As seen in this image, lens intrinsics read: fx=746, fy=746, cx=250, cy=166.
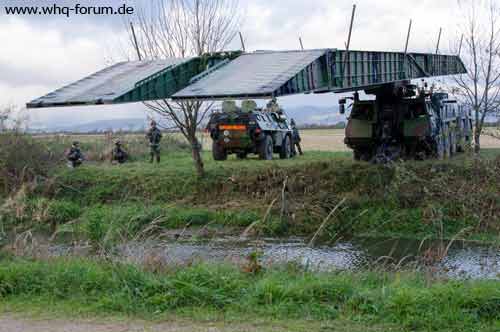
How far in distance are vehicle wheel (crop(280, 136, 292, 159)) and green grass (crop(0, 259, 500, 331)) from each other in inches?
731

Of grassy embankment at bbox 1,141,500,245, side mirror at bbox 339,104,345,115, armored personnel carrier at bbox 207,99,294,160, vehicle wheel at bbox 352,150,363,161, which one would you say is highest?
side mirror at bbox 339,104,345,115

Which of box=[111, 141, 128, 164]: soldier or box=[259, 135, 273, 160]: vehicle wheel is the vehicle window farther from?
box=[111, 141, 128, 164]: soldier

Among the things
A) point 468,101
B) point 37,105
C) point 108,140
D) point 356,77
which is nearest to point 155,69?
point 37,105

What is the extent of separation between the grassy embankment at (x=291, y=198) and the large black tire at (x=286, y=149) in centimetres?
466

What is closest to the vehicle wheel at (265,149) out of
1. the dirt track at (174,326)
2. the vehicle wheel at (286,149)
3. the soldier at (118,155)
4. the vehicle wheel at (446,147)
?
the vehicle wheel at (286,149)

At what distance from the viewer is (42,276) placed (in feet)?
29.2

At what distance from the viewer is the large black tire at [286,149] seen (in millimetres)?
27750

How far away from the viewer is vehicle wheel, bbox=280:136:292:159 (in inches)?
1093

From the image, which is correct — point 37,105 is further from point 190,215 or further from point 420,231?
point 420,231

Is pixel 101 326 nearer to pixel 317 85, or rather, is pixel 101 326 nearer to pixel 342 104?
pixel 317 85

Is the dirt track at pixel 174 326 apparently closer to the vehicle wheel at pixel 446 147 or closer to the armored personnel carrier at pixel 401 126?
the armored personnel carrier at pixel 401 126

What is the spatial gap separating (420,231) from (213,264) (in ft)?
32.1

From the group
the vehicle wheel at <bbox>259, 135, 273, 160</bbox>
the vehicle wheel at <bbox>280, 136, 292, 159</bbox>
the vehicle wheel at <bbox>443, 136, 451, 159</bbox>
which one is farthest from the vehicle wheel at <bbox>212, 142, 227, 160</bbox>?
the vehicle wheel at <bbox>443, 136, 451, 159</bbox>

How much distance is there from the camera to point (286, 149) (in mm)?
27891
